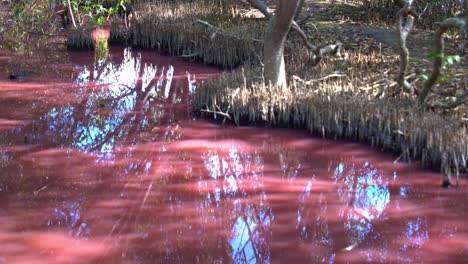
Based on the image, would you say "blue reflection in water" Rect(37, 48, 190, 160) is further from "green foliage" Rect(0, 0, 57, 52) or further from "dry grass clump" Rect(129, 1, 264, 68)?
"green foliage" Rect(0, 0, 57, 52)

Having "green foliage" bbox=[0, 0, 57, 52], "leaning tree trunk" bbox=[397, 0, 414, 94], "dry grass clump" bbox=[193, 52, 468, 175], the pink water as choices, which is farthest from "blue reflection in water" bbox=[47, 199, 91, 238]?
"green foliage" bbox=[0, 0, 57, 52]

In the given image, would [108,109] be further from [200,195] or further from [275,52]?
[200,195]

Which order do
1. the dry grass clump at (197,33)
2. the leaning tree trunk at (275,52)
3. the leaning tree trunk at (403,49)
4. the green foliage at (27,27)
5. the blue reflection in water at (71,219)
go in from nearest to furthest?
the blue reflection in water at (71,219), the leaning tree trunk at (403,49), the leaning tree trunk at (275,52), the dry grass clump at (197,33), the green foliage at (27,27)

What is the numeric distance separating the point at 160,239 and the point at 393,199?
6.17 ft

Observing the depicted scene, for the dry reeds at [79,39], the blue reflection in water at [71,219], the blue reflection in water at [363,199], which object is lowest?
the blue reflection in water at [71,219]

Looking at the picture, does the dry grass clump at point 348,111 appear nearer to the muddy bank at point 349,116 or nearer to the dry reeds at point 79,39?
the muddy bank at point 349,116

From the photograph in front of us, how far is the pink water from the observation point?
363 centimetres

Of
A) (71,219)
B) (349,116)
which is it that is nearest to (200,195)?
(71,219)

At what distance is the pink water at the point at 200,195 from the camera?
3627 mm

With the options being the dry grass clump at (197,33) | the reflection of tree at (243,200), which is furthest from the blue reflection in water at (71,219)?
the dry grass clump at (197,33)

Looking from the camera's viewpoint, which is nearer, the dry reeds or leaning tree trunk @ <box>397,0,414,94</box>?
leaning tree trunk @ <box>397,0,414,94</box>

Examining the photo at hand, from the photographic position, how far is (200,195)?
176 inches

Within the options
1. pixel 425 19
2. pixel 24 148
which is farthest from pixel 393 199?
pixel 425 19

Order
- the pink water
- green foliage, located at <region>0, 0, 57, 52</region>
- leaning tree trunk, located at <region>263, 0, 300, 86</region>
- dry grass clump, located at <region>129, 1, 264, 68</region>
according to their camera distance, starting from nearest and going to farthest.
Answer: the pink water
leaning tree trunk, located at <region>263, 0, 300, 86</region>
dry grass clump, located at <region>129, 1, 264, 68</region>
green foliage, located at <region>0, 0, 57, 52</region>
